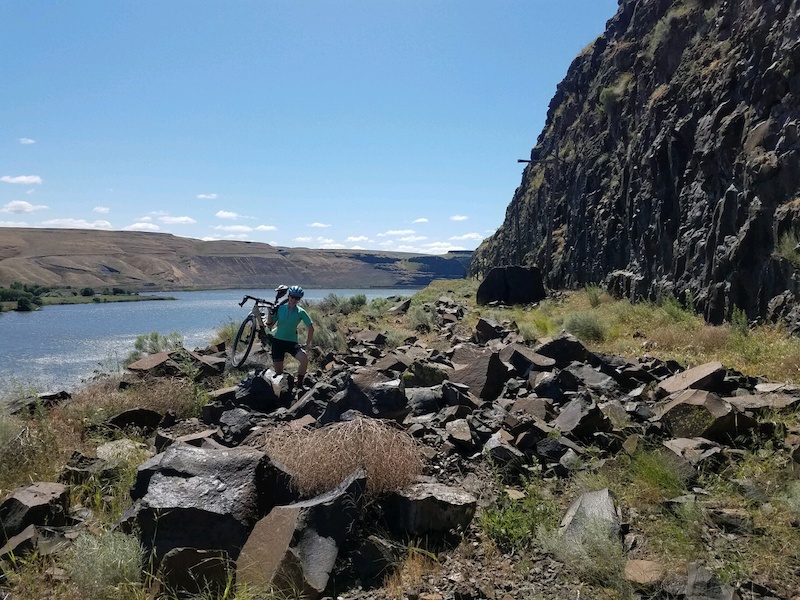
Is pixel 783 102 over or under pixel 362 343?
over

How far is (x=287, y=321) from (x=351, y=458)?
18.6ft

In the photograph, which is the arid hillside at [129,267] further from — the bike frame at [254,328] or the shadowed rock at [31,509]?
the shadowed rock at [31,509]

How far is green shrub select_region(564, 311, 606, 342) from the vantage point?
14.2 meters

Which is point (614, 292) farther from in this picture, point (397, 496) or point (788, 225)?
point (397, 496)

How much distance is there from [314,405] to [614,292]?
18704 millimetres

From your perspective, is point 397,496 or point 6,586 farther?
point 397,496

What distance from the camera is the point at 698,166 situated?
1719 cm

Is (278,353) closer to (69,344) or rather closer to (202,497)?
(202,497)

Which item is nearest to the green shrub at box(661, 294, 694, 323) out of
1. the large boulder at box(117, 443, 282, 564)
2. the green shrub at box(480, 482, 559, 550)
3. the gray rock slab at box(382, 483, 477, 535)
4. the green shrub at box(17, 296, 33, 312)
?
the green shrub at box(480, 482, 559, 550)

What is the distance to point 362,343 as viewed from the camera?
14.8 m

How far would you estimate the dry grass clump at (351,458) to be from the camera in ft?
16.1

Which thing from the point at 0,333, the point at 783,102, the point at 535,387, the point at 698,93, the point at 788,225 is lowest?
the point at 0,333

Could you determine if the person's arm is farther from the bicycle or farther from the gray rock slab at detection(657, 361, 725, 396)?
the gray rock slab at detection(657, 361, 725, 396)

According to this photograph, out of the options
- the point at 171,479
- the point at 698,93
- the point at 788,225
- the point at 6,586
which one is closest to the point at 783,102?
the point at 788,225
